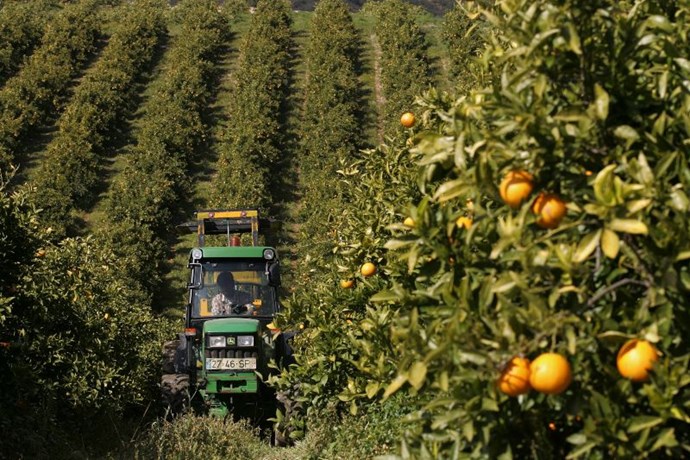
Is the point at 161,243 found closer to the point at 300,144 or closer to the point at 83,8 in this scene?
the point at 300,144

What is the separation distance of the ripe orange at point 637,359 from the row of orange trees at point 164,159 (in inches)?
634

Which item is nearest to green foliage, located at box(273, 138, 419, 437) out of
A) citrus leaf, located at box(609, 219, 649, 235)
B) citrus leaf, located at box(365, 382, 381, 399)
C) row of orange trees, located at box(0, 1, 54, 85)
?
citrus leaf, located at box(365, 382, 381, 399)

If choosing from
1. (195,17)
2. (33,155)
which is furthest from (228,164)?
(195,17)

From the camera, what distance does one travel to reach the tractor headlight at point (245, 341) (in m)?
8.62

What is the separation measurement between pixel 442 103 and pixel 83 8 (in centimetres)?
2759

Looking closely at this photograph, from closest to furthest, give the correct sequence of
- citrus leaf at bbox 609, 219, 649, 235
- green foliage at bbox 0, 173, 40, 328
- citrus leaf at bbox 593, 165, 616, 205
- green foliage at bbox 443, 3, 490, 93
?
1. citrus leaf at bbox 609, 219, 649, 235
2. citrus leaf at bbox 593, 165, 616, 205
3. green foliage at bbox 0, 173, 40, 328
4. green foliage at bbox 443, 3, 490, 93

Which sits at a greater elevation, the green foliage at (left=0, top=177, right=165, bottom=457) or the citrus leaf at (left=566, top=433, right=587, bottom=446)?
the citrus leaf at (left=566, top=433, right=587, bottom=446)

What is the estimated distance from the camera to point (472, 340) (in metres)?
2.44

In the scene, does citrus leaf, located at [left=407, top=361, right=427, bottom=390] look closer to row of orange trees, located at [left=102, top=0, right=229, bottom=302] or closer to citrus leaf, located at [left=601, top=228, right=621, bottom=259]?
citrus leaf, located at [left=601, top=228, right=621, bottom=259]

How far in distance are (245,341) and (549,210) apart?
6462 mm

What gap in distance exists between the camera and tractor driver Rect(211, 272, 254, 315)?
30.4ft

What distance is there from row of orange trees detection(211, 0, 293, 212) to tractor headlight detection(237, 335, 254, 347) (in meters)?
11.2

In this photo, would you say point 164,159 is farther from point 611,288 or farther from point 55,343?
point 611,288

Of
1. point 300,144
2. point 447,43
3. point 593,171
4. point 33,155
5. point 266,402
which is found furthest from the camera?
point 447,43
